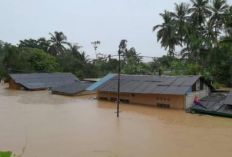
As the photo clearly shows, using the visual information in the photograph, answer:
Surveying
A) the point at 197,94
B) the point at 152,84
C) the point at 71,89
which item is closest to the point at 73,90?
the point at 71,89

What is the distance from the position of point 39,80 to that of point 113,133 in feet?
63.2

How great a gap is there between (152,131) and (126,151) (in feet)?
8.43

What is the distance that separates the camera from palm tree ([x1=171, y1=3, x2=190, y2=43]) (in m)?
26.0

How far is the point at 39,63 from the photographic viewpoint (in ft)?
105

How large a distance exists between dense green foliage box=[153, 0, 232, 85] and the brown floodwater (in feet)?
32.7

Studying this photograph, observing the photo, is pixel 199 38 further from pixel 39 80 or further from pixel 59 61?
pixel 59 61

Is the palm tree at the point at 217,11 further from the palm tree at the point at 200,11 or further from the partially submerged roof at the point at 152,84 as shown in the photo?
the partially submerged roof at the point at 152,84

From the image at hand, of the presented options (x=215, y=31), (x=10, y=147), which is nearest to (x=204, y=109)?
(x=10, y=147)

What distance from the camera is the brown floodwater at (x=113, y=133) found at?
→ 25.3ft

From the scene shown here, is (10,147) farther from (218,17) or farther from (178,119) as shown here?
(218,17)

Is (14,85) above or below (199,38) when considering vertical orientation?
below

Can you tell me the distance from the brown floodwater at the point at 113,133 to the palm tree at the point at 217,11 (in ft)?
50.1

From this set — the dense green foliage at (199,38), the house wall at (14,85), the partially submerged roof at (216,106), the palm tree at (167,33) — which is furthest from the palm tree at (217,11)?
the house wall at (14,85)

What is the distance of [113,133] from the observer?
9703mm
